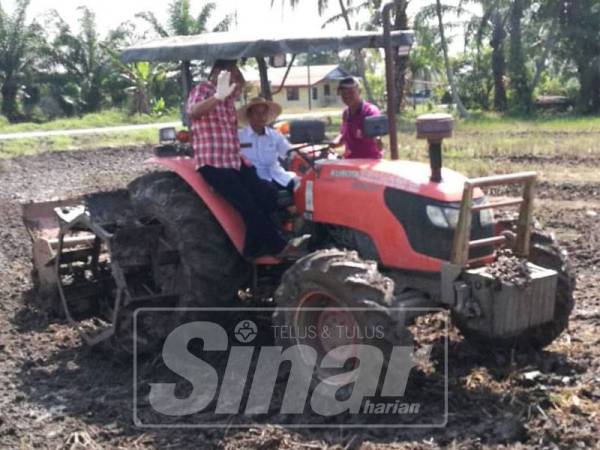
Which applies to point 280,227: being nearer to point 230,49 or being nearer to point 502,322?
point 230,49

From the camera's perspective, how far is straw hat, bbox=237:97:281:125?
241 inches

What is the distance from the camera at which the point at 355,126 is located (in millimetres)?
6645

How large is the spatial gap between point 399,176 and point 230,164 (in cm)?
119

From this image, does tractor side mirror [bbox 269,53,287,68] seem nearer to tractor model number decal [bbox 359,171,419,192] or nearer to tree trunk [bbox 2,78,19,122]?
tractor model number decal [bbox 359,171,419,192]

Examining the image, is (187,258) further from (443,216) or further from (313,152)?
(443,216)

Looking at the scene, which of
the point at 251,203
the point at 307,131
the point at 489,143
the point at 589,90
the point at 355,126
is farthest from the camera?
the point at 589,90

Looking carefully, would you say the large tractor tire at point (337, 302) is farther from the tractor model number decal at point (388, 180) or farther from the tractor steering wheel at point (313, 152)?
the tractor steering wheel at point (313, 152)

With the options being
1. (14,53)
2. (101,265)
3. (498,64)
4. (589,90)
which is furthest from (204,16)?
(101,265)

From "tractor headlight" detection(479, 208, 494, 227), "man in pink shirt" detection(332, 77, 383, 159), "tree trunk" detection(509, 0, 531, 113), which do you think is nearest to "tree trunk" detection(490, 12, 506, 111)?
"tree trunk" detection(509, 0, 531, 113)

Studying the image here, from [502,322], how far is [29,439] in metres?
2.68

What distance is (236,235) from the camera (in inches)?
232

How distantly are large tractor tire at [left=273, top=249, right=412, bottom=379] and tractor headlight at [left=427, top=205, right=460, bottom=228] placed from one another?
44cm

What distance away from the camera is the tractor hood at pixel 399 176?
17.0 feet

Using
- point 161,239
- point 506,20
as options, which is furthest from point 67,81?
point 161,239
